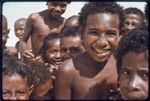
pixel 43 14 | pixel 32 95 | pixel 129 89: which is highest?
pixel 43 14

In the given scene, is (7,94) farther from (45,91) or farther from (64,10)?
(64,10)

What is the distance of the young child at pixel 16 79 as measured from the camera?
6.55 feet

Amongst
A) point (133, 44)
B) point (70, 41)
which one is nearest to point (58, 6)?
point (133, 44)

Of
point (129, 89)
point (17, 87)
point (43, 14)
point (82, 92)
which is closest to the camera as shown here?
point (129, 89)

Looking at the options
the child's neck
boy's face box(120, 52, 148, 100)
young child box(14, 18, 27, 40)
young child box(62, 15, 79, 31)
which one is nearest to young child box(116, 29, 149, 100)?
boy's face box(120, 52, 148, 100)

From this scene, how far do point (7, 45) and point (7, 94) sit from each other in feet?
0.81

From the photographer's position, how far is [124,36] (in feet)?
5.97

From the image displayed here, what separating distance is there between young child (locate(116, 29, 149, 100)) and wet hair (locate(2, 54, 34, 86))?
1.77ft

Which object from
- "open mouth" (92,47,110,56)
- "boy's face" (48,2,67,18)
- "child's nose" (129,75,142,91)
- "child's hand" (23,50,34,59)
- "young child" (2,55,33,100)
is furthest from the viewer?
"child's hand" (23,50,34,59)

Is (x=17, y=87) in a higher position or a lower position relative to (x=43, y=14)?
lower

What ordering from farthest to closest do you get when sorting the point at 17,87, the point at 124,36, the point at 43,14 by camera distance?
1. the point at 43,14
2. the point at 17,87
3. the point at 124,36

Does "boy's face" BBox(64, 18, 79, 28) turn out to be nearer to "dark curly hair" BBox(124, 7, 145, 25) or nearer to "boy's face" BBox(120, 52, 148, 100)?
"dark curly hair" BBox(124, 7, 145, 25)

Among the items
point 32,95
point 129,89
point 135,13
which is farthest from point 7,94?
point 135,13

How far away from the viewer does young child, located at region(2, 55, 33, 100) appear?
2.00m
